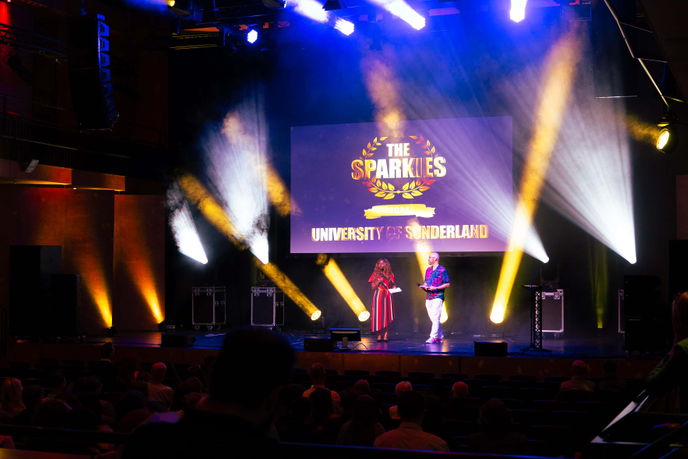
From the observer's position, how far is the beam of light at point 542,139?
1141 cm

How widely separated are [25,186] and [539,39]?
10.3 metres

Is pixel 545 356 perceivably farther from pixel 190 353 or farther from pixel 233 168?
pixel 233 168

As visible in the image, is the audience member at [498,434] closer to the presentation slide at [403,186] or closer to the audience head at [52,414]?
the audience head at [52,414]

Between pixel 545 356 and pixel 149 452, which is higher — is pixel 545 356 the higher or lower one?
the lower one

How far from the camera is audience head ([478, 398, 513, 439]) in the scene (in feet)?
11.0

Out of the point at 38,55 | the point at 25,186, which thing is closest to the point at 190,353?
the point at 25,186

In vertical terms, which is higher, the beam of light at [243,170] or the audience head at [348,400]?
the beam of light at [243,170]

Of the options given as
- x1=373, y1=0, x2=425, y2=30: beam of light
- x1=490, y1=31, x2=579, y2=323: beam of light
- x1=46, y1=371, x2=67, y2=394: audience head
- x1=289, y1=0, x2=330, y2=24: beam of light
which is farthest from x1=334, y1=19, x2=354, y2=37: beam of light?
x1=46, y1=371, x2=67, y2=394: audience head

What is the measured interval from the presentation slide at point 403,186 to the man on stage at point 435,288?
4.65 ft

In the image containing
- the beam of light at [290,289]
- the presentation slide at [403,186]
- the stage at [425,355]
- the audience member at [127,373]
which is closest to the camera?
the audience member at [127,373]

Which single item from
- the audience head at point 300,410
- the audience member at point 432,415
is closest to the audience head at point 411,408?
the audience head at point 300,410

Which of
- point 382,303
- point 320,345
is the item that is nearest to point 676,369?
point 320,345

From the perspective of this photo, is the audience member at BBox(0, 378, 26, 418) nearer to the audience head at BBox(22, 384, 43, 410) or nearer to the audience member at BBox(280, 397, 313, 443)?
the audience head at BBox(22, 384, 43, 410)

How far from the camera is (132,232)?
44.8 feet
